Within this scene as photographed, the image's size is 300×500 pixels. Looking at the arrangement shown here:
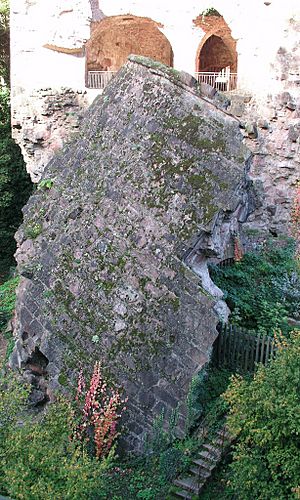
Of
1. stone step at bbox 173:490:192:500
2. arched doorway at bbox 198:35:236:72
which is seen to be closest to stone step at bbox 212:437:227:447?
stone step at bbox 173:490:192:500

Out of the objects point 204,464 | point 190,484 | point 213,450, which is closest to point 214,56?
point 213,450

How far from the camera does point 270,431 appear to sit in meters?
6.47

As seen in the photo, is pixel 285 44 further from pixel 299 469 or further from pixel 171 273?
pixel 299 469

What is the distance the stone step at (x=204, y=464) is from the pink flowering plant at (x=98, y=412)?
127cm

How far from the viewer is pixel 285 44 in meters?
14.3

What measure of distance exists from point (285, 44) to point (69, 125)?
21.3ft

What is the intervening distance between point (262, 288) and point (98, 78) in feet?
27.9

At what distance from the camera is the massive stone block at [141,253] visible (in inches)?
347

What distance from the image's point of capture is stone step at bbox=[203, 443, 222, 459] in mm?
8109

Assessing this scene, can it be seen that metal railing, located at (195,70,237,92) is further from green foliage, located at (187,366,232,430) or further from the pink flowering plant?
the pink flowering plant

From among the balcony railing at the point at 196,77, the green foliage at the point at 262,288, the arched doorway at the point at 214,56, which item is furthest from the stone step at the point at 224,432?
the arched doorway at the point at 214,56

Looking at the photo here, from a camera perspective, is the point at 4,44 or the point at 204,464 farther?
the point at 4,44

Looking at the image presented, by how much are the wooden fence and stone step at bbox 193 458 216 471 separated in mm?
2352

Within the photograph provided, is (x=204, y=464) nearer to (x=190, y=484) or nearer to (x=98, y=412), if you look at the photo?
(x=190, y=484)
